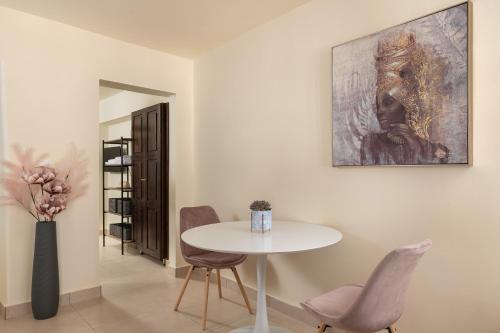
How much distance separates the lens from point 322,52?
2.53m

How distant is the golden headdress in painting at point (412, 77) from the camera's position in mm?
1864

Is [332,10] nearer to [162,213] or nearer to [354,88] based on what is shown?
[354,88]

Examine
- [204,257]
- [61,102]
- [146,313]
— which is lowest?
[146,313]

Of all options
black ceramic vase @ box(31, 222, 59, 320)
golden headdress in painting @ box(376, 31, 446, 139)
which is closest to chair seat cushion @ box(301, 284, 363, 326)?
golden headdress in painting @ box(376, 31, 446, 139)

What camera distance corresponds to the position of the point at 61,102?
299 centimetres

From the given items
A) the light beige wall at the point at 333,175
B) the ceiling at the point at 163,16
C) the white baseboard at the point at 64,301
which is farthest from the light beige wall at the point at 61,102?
the light beige wall at the point at 333,175

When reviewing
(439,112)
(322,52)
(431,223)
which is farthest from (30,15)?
(431,223)

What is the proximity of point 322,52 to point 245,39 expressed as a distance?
0.99m

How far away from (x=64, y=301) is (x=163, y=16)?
2.71 m

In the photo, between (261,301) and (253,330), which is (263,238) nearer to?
(261,301)

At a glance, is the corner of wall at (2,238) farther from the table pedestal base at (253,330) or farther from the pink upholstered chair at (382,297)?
the pink upholstered chair at (382,297)

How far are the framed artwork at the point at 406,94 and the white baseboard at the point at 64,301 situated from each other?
8.42 feet

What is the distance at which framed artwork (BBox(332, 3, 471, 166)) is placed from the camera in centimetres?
178

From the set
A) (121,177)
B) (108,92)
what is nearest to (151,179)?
(121,177)
